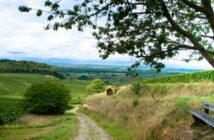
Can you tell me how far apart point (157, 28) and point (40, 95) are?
3370 inches

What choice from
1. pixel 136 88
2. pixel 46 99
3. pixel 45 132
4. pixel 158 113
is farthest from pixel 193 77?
pixel 46 99

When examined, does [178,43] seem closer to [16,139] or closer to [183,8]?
[183,8]

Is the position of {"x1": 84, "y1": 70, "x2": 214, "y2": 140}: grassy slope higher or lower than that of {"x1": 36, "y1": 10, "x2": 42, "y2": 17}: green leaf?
lower

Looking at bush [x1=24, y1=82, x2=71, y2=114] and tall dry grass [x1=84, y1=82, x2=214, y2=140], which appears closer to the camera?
tall dry grass [x1=84, y1=82, x2=214, y2=140]

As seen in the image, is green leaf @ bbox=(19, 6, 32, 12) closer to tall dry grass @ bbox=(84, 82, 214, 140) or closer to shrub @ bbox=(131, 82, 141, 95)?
tall dry grass @ bbox=(84, 82, 214, 140)

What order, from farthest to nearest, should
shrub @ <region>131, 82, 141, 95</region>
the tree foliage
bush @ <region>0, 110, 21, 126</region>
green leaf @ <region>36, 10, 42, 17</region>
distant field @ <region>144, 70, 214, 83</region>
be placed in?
1. bush @ <region>0, 110, 21, 126</region>
2. the tree foliage
3. shrub @ <region>131, 82, 141, 95</region>
4. distant field @ <region>144, 70, 214, 83</region>
5. green leaf @ <region>36, 10, 42, 17</region>

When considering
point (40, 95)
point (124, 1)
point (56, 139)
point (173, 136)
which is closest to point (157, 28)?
point (124, 1)

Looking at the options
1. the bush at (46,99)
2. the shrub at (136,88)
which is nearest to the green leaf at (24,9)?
the shrub at (136,88)

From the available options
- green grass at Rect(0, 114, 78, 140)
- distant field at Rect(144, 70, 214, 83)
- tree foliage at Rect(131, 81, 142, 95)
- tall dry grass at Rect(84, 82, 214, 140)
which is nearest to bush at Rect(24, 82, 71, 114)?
tree foliage at Rect(131, 81, 142, 95)

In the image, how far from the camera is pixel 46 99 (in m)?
93.6

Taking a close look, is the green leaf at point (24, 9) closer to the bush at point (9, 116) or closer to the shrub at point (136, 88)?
the shrub at point (136, 88)

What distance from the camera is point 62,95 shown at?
98.1 metres

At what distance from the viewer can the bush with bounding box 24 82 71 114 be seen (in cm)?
9325

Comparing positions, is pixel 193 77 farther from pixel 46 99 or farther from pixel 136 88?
pixel 46 99
